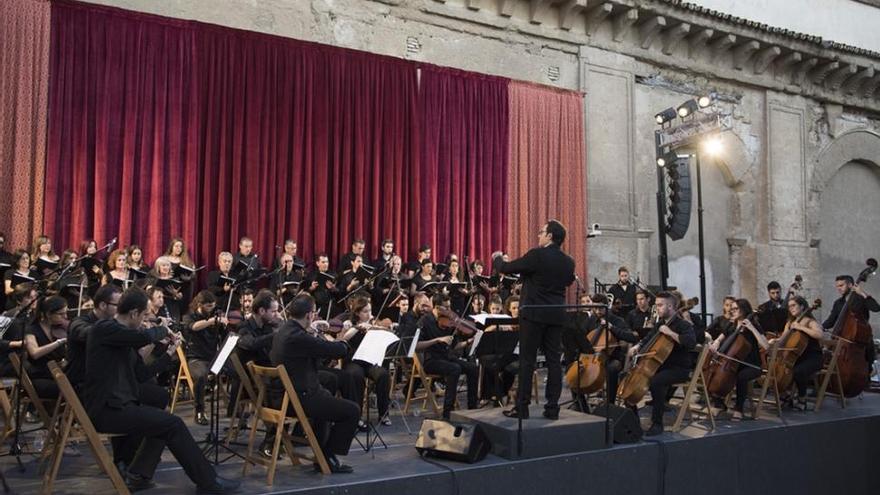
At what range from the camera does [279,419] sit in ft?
16.8

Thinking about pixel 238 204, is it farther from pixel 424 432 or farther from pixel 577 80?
pixel 577 80

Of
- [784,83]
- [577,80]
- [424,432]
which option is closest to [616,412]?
[424,432]

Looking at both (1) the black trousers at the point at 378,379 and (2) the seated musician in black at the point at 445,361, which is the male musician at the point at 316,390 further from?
(2) the seated musician in black at the point at 445,361

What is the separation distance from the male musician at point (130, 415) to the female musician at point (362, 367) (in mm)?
2220

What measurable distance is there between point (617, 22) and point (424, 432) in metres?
11.2

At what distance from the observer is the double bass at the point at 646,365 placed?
6.99 m

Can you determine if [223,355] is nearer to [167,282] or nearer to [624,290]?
[167,282]

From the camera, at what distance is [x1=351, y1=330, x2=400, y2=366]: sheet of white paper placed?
6211mm

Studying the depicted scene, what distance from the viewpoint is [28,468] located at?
216 inches

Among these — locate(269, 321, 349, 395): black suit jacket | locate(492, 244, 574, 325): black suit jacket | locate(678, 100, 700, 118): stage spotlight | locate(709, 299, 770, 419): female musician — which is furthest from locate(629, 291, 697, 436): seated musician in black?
locate(678, 100, 700, 118): stage spotlight

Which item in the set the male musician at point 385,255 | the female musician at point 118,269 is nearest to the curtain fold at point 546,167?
the male musician at point 385,255

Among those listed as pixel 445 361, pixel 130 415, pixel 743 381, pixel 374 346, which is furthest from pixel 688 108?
pixel 130 415

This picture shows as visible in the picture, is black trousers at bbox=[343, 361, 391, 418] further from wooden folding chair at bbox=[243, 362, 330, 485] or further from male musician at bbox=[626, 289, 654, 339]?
male musician at bbox=[626, 289, 654, 339]

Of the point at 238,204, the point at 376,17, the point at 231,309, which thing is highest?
the point at 376,17
